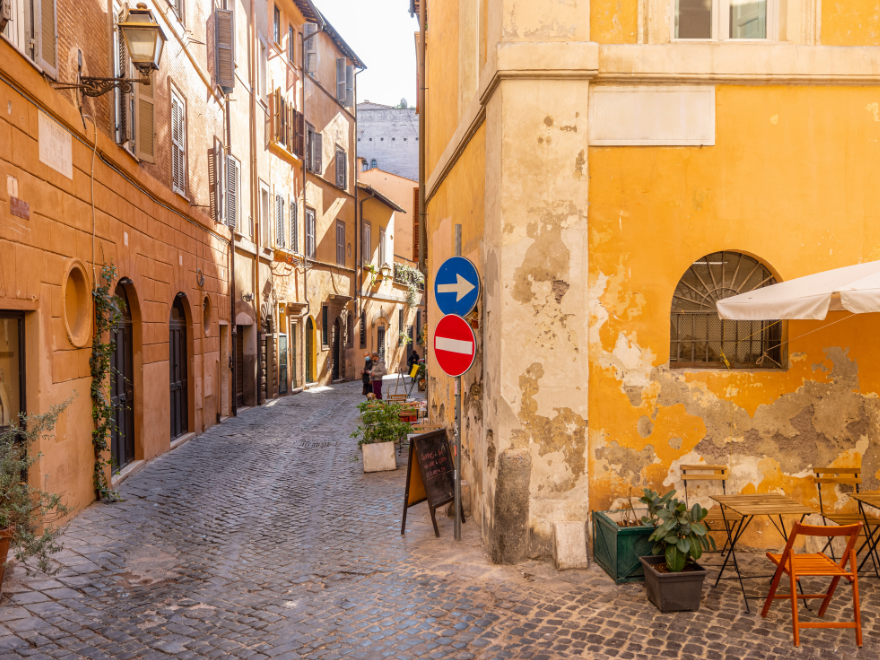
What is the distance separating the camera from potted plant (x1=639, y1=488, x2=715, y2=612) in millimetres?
4707

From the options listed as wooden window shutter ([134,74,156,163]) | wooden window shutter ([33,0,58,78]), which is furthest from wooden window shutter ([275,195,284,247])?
wooden window shutter ([33,0,58,78])

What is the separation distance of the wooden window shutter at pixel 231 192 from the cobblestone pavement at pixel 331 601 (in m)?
9.40

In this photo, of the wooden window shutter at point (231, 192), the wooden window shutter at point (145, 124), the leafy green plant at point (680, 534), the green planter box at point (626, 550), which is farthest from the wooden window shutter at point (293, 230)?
the leafy green plant at point (680, 534)

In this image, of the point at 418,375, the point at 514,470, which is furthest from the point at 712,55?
the point at 418,375

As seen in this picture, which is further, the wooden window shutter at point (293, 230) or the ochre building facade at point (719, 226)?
the wooden window shutter at point (293, 230)

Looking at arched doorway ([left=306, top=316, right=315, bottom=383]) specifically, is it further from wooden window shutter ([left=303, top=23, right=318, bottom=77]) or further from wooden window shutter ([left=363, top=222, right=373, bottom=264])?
wooden window shutter ([left=303, top=23, right=318, bottom=77])

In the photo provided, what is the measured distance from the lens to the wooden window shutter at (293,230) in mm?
21750

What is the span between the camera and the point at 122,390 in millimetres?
9320

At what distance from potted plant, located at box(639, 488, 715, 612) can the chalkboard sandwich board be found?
7.51 feet

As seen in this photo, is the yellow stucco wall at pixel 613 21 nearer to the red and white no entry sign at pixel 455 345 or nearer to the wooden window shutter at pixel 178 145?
the red and white no entry sign at pixel 455 345

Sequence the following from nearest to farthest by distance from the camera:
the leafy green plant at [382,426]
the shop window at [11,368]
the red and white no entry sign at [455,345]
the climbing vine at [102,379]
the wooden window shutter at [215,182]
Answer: the red and white no entry sign at [455,345] < the shop window at [11,368] < the climbing vine at [102,379] < the leafy green plant at [382,426] < the wooden window shutter at [215,182]

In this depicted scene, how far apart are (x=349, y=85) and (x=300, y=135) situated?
693cm

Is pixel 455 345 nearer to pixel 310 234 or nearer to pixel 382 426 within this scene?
pixel 382 426

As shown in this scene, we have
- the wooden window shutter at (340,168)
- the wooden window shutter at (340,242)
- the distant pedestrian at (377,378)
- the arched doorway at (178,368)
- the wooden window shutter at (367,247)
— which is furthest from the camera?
the wooden window shutter at (367,247)
